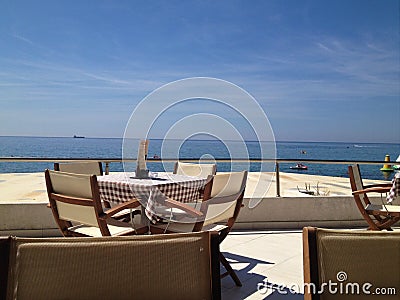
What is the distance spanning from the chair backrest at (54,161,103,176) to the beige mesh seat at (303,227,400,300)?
9.50 feet

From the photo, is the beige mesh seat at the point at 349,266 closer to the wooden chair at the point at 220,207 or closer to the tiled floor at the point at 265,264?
the wooden chair at the point at 220,207

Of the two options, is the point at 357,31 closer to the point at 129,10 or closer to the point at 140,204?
the point at 129,10

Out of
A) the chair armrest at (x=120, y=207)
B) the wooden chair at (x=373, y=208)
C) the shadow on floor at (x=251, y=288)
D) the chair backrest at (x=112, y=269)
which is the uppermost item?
the chair backrest at (x=112, y=269)

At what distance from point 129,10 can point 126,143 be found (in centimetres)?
1162

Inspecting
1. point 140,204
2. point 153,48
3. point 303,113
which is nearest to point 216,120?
point 140,204

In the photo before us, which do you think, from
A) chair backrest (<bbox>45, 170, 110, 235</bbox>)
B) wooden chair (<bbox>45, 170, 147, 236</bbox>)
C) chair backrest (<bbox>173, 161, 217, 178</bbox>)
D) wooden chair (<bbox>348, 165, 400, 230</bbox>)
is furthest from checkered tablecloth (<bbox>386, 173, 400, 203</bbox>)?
chair backrest (<bbox>45, 170, 110, 235</bbox>)

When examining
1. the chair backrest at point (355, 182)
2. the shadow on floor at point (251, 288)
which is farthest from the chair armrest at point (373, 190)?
the shadow on floor at point (251, 288)

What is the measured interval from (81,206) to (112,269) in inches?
59.6

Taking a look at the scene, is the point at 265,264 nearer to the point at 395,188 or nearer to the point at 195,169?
the point at 195,169

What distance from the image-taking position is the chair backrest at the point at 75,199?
7.16ft

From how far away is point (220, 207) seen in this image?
8.11 ft

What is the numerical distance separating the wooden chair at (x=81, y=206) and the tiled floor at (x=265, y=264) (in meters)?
0.90

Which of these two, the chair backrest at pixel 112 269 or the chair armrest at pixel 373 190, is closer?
the chair backrest at pixel 112 269

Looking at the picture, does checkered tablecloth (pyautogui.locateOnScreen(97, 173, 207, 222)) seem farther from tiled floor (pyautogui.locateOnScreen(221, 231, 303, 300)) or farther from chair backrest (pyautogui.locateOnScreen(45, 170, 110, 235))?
tiled floor (pyautogui.locateOnScreen(221, 231, 303, 300))
